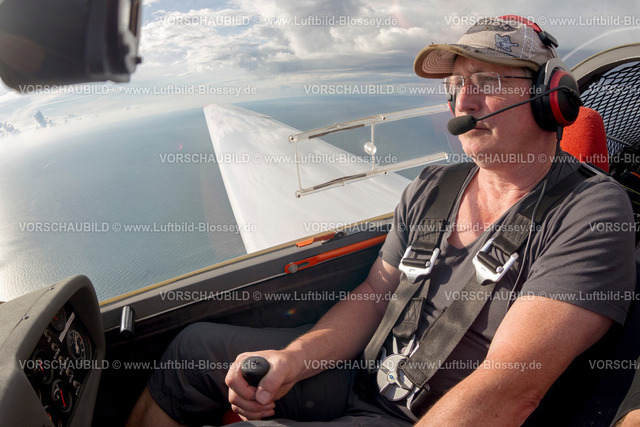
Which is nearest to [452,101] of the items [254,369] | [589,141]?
[589,141]

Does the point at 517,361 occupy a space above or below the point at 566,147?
below

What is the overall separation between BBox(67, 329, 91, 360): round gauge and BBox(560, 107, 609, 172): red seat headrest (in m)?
1.72

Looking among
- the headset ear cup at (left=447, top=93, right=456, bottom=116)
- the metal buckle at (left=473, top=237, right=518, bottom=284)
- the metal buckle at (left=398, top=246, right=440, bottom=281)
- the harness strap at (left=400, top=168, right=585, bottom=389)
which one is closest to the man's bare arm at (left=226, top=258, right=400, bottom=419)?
the metal buckle at (left=398, top=246, right=440, bottom=281)

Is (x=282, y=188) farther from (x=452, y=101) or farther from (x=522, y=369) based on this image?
(x=522, y=369)

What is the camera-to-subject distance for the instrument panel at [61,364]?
3.09 feet

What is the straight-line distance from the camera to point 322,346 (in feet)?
4.09

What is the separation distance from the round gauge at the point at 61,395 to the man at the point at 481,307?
28 cm

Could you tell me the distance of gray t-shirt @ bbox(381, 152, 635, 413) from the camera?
0.87 m

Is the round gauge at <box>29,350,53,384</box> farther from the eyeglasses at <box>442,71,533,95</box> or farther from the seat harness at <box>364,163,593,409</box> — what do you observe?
the eyeglasses at <box>442,71,533,95</box>

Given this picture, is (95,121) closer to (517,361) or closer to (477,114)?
(477,114)

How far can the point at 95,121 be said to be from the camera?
1.92 meters

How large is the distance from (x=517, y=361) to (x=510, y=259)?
0.29 metres

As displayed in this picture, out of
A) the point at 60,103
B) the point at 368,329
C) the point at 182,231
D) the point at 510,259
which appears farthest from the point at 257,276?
the point at 60,103

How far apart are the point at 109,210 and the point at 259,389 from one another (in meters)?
1.39
